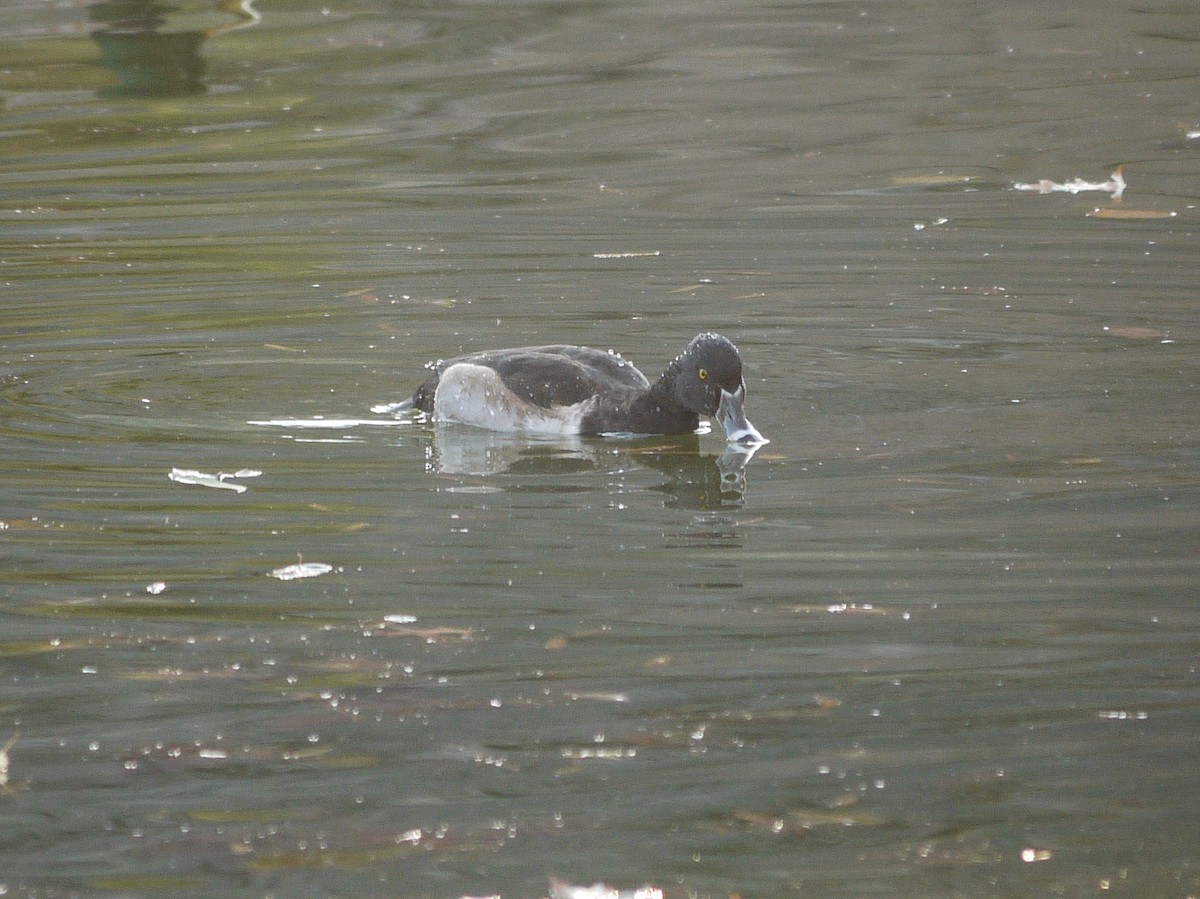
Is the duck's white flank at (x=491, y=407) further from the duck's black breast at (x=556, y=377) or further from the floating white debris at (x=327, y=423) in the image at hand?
the floating white debris at (x=327, y=423)

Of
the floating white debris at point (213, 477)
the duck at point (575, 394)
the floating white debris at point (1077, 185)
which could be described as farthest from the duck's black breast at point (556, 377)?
the floating white debris at point (1077, 185)

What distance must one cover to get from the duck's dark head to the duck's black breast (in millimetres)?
367

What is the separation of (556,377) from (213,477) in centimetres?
180

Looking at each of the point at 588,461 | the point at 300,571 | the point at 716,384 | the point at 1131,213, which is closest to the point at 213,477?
the point at 300,571

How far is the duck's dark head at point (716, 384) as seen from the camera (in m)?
8.78

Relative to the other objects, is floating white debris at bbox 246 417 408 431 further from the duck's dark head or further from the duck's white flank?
the duck's dark head

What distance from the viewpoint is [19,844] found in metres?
4.84

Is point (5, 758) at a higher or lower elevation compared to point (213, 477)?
higher

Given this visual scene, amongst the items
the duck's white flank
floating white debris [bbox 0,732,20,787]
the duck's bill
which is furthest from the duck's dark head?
floating white debris [bbox 0,732,20,787]

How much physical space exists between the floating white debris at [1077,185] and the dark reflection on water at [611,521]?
0.63 feet

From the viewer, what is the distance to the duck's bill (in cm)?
873

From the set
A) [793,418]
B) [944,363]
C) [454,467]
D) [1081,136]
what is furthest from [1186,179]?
[454,467]

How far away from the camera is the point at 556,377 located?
9234 mm

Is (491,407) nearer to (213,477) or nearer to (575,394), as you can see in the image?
(575,394)
